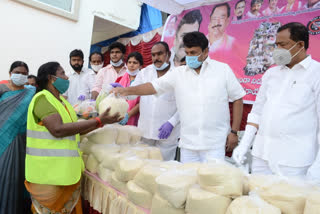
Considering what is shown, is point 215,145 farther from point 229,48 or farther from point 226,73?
point 229,48

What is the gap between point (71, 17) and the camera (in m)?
5.91

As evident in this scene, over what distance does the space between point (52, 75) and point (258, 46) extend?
2940 mm

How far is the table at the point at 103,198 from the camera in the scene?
137 centimetres

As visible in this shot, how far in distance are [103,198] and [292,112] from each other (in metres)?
1.50

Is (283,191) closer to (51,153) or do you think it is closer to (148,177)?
(148,177)

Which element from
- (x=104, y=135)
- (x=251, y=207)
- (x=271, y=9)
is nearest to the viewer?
(x=251, y=207)

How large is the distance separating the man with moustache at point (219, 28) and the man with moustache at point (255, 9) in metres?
0.38

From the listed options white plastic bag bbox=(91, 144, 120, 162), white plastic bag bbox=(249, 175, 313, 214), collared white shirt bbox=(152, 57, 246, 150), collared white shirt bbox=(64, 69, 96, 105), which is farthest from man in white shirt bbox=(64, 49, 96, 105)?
white plastic bag bbox=(249, 175, 313, 214)

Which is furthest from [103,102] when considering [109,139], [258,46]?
[258,46]

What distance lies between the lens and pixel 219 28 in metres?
3.96

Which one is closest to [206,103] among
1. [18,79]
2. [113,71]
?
[113,71]

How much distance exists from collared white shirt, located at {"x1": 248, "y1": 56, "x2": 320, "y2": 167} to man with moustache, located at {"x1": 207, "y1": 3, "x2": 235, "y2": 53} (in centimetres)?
221

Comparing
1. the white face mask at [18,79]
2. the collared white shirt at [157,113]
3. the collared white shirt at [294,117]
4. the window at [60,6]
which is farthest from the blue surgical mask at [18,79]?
the window at [60,6]

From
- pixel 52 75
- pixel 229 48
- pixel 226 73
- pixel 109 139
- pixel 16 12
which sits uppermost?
pixel 16 12
